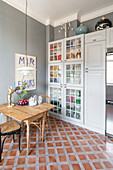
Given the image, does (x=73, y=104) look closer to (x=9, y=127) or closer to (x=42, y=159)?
→ (x=42, y=159)

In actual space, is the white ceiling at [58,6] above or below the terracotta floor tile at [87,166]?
above

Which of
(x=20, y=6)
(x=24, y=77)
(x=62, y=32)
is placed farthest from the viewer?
(x=62, y=32)

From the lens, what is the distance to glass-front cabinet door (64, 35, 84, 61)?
2590 mm

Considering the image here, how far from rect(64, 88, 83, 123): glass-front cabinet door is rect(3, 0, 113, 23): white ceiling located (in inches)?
86.1

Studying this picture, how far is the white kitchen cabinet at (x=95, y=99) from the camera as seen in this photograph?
2.35m

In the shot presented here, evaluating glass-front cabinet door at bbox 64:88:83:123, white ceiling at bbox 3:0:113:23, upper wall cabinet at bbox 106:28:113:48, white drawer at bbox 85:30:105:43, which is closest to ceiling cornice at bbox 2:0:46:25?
white ceiling at bbox 3:0:113:23

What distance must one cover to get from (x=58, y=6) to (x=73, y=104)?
2.67 meters

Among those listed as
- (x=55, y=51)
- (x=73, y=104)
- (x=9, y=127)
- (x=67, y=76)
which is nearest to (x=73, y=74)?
(x=67, y=76)

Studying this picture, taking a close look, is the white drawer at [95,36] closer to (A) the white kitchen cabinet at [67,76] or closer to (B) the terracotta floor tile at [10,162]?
(A) the white kitchen cabinet at [67,76]

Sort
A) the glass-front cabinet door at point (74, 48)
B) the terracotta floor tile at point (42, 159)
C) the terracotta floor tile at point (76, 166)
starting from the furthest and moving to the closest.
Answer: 1. the glass-front cabinet door at point (74, 48)
2. the terracotta floor tile at point (42, 159)
3. the terracotta floor tile at point (76, 166)

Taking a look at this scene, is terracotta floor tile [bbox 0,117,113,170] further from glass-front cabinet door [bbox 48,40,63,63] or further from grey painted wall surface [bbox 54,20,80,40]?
grey painted wall surface [bbox 54,20,80,40]

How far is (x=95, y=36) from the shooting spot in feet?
7.84

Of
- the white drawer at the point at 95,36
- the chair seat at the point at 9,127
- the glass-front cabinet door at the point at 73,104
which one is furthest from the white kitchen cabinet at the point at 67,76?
the chair seat at the point at 9,127

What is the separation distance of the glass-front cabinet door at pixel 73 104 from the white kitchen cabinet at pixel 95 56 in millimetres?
666
